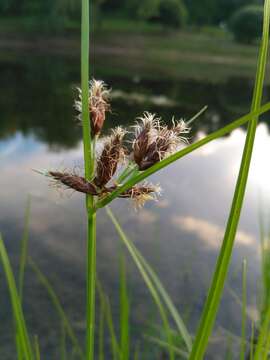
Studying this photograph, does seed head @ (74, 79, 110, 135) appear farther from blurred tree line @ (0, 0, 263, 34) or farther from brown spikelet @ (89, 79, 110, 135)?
blurred tree line @ (0, 0, 263, 34)

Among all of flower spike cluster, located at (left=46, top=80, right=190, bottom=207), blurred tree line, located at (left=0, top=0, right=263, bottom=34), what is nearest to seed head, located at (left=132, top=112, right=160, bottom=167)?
flower spike cluster, located at (left=46, top=80, right=190, bottom=207)

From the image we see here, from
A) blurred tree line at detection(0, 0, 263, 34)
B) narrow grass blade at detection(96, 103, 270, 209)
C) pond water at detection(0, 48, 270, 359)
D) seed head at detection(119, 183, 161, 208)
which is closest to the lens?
narrow grass blade at detection(96, 103, 270, 209)

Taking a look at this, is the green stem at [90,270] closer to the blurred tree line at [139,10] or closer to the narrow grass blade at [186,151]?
the narrow grass blade at [186,151]

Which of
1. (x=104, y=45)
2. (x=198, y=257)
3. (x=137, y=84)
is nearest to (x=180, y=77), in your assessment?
(x=137, y=84)

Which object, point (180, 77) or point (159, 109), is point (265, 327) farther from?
point (180, 77)

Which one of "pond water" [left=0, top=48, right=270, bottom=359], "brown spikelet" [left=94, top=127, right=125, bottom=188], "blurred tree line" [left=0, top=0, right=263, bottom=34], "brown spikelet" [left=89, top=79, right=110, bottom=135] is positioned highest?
"blurred tree line" [left=0, top=0, right=263, bottom=34]

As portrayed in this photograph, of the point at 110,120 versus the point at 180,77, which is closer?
the point at 110,120

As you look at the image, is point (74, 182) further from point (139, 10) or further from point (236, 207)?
point (139, 10)
